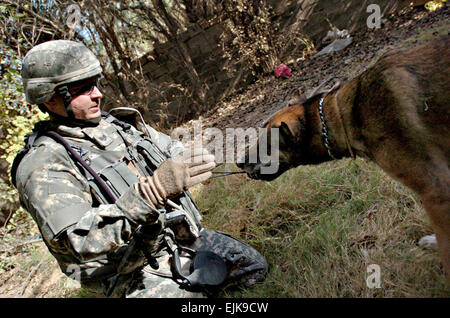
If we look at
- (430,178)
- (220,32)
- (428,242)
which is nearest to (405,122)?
(430,178)

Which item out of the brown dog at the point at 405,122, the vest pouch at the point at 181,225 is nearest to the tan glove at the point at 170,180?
the vest pouch at the point at 181,225

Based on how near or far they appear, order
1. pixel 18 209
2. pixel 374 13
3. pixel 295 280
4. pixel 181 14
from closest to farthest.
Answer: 1. pixel 295 280
2. pixel 18 209
3. pixel 374 13
4. pixel 181 14

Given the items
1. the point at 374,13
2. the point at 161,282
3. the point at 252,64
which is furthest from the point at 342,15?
the point at 161,282

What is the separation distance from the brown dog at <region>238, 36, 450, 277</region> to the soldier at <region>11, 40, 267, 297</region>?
118 cm

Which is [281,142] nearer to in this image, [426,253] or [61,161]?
[426,253]

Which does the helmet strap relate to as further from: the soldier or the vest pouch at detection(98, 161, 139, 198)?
the vest pouch at detection(98, 161, 139, 198)

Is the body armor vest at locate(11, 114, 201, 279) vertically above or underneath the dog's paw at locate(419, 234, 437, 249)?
above

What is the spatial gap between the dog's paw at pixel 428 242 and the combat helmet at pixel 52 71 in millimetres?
3093

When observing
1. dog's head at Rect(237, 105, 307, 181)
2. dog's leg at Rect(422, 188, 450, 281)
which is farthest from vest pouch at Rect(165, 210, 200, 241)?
dog's leg at Rect(422, 188, 450, 281)

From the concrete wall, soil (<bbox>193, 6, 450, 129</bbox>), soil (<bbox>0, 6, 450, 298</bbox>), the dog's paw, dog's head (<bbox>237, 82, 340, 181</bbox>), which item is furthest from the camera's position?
the concrete wall

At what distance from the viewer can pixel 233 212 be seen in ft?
13.7

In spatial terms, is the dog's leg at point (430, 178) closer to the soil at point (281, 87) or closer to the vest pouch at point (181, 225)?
the vest pouch at point (181, 225)

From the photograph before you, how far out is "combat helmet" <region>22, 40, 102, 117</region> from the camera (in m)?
2.57

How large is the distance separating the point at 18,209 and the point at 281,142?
595 centimetres
